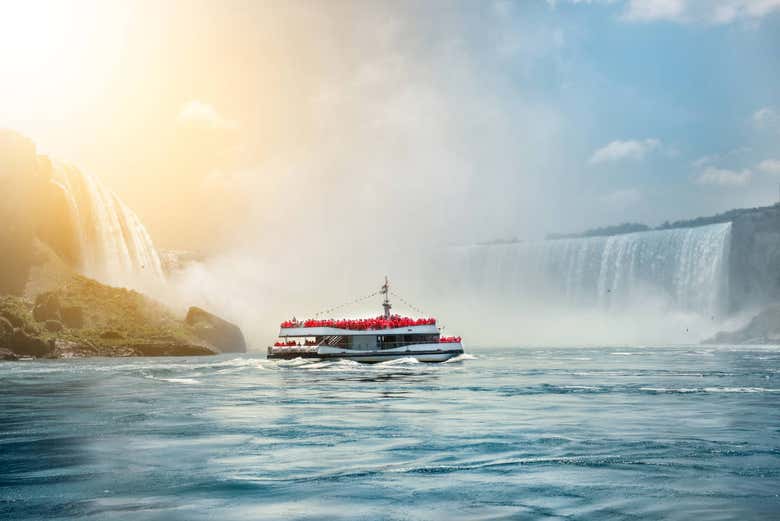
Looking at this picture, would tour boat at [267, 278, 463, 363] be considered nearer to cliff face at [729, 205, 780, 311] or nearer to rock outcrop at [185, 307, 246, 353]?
rock outcrop at [185, 307, 246, 353]

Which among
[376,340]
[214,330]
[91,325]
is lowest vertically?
[376,340]

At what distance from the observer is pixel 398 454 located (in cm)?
2316

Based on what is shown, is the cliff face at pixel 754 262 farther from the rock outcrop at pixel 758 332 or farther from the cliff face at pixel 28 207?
the cliff face at pixel 28 207

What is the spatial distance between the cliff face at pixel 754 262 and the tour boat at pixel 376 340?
99.8 metres

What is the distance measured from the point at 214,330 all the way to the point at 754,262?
372ft

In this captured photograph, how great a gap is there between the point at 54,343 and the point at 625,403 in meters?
115

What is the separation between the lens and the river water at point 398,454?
16.6 metres

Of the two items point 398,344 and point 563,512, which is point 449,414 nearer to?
point 563,512

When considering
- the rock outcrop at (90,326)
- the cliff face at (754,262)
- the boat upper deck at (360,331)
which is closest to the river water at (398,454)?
the boat upper deck at (360,331)

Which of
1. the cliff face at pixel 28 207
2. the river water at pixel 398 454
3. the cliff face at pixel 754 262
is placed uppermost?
the cliff face at pixel 28 207

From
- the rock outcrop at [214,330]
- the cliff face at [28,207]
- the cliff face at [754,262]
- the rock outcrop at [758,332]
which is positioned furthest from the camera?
the cliff face at [28,207]

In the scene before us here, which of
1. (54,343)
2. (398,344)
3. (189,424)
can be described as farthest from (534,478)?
(54,343)

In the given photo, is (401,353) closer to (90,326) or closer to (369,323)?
(369,323)

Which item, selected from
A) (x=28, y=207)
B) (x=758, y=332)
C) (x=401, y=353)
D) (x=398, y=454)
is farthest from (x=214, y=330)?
(x=398, y=454)
